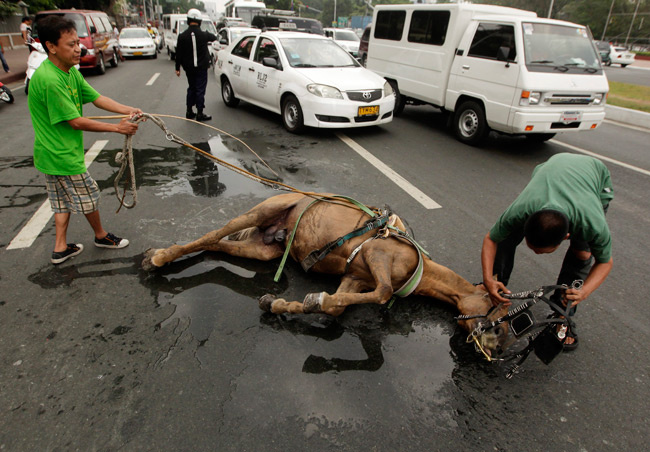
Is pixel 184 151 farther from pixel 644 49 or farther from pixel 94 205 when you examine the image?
pixel 644 49

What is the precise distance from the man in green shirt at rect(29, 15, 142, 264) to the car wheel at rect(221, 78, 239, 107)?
6.81 metres

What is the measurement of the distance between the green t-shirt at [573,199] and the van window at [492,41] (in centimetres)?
516

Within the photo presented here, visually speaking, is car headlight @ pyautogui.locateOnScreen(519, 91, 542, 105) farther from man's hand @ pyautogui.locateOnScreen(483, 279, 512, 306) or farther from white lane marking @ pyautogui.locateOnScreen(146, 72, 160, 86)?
white lane marking @ pyautogui.locateOnScreen(146, 72, 160, 86)

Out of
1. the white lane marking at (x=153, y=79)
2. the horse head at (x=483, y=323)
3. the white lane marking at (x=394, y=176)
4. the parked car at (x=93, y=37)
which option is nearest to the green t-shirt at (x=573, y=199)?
the horse head at (x=483, y=323)

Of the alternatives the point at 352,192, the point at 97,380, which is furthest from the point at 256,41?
the point at 97,380

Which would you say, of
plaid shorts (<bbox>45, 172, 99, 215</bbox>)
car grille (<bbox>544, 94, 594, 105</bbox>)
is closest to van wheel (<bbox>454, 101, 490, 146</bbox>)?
car grille (<bbox>544, 94, 594, 105</bbox>)

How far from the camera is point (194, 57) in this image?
8039mm

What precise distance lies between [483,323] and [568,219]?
2.71 ft

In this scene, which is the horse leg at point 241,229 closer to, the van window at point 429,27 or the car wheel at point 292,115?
the car wheel at point 292,115

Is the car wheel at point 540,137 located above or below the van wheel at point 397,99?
below

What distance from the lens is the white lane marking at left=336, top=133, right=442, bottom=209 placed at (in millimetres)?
5148

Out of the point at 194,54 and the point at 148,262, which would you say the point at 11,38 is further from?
the point at 148,262

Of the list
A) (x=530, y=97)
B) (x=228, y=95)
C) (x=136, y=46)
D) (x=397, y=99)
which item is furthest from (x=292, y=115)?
(x=136, y=46)

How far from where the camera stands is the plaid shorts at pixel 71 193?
335cm
